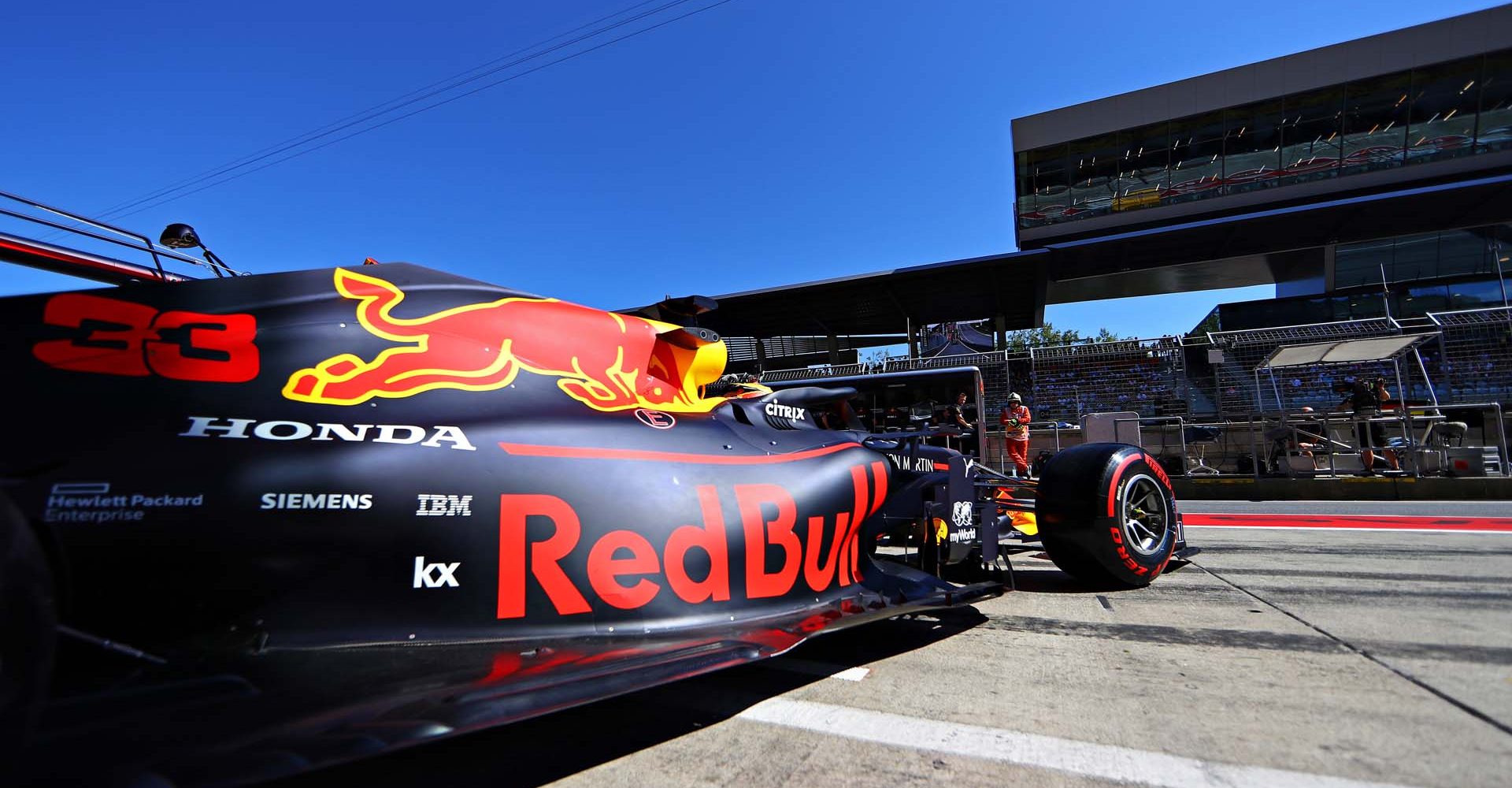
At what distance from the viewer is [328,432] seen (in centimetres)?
227

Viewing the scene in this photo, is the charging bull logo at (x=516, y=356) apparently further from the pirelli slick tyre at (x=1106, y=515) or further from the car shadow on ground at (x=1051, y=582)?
the car shadow on ground at (x=1051, y=582)

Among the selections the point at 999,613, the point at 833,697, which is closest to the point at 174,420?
the point at 833,697

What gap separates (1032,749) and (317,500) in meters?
2.46

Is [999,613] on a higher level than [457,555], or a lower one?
lower

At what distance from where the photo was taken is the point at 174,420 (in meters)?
2.05

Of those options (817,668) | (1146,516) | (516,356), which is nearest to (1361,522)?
(1146,516)

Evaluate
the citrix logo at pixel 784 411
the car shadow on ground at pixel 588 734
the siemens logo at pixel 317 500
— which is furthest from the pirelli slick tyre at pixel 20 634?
the citrix logo at pixel 784 411

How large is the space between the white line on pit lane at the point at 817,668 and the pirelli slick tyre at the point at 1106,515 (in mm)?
2093

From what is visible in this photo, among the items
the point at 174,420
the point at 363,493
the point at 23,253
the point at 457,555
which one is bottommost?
the point at 457,555

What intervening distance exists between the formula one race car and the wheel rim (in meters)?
1.75

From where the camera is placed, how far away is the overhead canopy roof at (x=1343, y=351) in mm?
12695

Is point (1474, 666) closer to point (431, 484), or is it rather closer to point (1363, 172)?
point (431, 484)

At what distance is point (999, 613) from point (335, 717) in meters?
3.60

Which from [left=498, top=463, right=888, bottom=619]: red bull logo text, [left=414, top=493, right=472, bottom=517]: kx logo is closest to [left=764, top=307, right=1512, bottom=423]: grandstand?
[left=498, top=463, right=888, bottom=619]: red bull logo text
